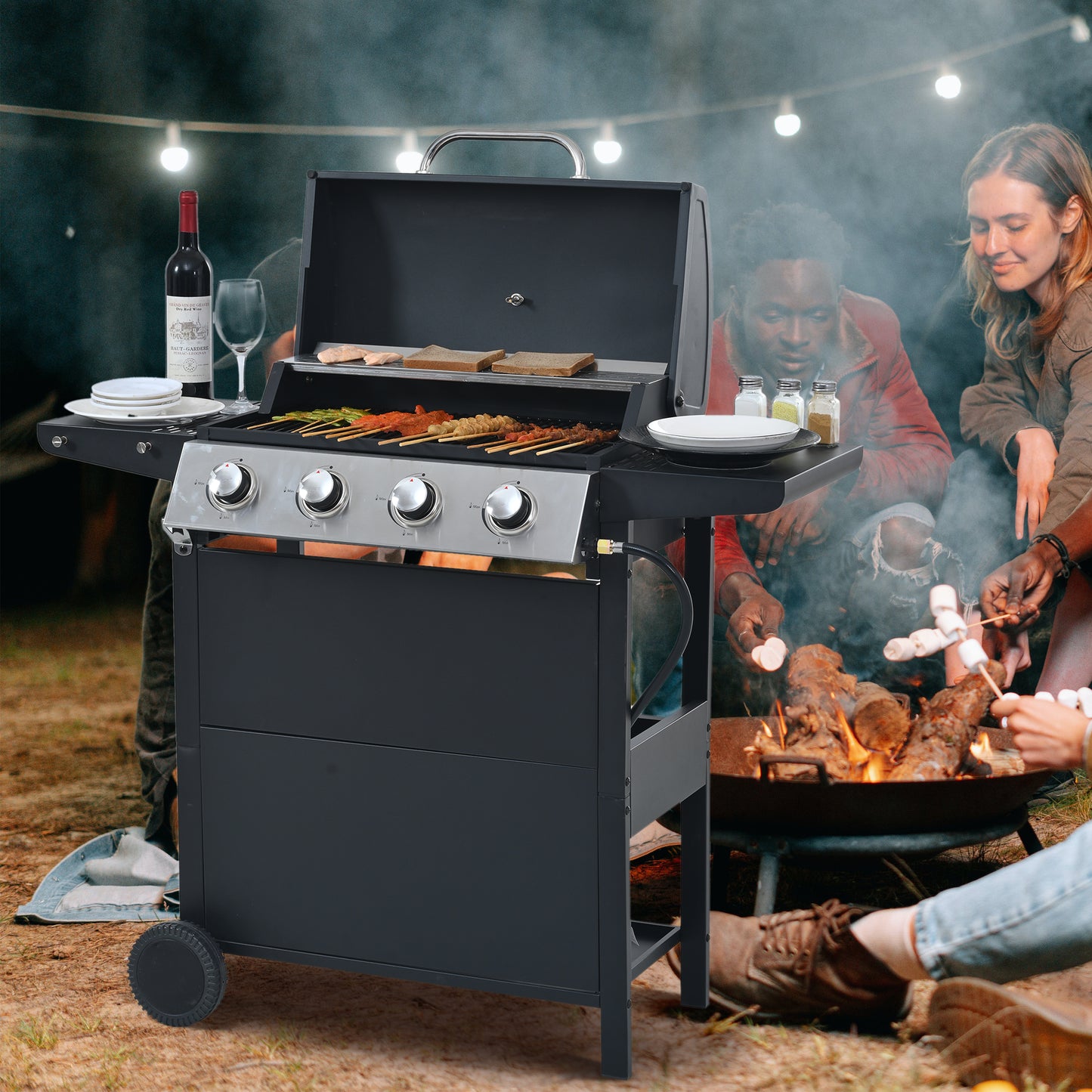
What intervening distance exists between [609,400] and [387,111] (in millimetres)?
2103

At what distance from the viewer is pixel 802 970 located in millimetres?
3350

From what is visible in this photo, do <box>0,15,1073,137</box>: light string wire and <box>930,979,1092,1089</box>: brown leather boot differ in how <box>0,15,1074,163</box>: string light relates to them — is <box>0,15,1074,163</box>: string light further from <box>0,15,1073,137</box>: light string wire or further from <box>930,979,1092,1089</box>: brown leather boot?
<box>930,979,1092,1089</box>: brown leather boot

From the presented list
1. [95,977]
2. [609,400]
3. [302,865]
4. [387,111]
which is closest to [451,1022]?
[302,865]

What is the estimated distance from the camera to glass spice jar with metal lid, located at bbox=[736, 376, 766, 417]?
10.7 ft

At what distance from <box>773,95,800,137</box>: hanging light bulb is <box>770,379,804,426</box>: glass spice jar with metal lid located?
157cm

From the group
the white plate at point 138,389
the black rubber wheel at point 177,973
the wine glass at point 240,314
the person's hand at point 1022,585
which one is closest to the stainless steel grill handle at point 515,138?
the wine glass at point 240,314

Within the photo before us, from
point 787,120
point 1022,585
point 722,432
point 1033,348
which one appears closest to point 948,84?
point 787,120

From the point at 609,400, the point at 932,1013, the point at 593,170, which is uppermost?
the point at 593,170

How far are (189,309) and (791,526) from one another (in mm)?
2004

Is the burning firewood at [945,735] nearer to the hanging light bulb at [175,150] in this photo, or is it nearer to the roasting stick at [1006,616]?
the roasting stick at [1006,616]

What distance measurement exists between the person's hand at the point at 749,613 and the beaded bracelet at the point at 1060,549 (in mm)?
763

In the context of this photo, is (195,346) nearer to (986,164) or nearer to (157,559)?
(157,559)

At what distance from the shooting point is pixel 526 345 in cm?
344

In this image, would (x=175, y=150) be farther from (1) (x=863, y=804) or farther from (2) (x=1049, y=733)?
(2) (x=1049, y=733)
